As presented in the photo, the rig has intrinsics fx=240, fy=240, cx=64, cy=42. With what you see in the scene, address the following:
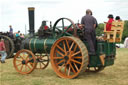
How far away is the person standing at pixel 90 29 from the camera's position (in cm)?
675

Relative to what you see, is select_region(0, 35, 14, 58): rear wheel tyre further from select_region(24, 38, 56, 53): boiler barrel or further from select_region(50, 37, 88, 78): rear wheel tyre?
select_region(50, 37, 88, 78): rear wheel tyre

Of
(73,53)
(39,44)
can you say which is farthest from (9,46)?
(73,53)

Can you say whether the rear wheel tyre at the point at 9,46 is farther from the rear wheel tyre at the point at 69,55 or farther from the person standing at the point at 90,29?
the person standing at the point at 90,29

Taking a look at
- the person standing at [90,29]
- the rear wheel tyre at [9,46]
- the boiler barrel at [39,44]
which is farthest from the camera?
the rear wheel tyre at [9,46]

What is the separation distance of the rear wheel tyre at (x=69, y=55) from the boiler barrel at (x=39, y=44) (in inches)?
26.7

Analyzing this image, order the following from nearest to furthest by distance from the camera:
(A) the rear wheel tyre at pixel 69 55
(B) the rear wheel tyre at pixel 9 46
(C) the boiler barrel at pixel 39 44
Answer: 1. (A) the rear wheel tyre at pixel 69 55
2. (C) the boiler barrel at pixel 39 44
3. (B) the rear wheel tyre at pixel 9 46

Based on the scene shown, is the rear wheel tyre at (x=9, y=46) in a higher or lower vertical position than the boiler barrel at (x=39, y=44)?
lower

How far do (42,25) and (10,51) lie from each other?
265 inches

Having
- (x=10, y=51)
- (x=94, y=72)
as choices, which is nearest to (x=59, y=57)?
(x=94, y=72)

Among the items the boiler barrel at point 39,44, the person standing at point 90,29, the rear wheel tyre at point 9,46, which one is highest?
the person standing at point 90,29

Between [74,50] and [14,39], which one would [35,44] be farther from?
[14,39]

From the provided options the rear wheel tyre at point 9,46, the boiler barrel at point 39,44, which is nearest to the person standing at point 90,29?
the boiler barrel at point 39,44

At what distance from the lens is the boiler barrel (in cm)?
790

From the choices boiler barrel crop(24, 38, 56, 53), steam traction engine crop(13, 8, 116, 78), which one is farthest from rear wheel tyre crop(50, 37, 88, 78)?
boiler barrel crop(24, 38, 56, 53)
